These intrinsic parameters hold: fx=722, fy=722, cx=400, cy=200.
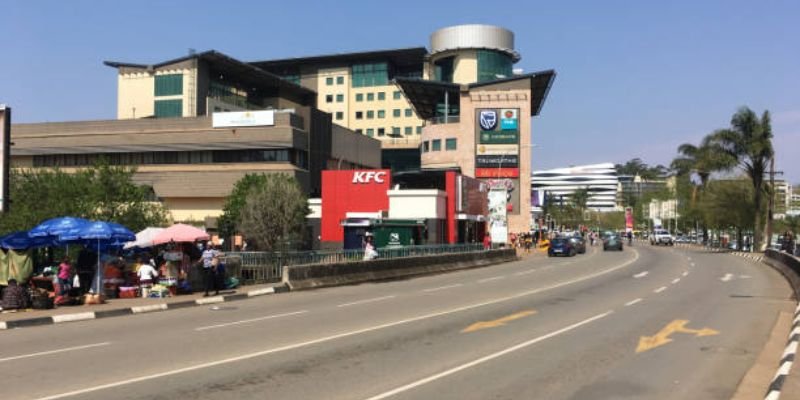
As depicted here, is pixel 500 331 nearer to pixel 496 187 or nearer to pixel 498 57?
pixel 496 187

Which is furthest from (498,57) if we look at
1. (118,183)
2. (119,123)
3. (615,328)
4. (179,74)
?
(615,328)

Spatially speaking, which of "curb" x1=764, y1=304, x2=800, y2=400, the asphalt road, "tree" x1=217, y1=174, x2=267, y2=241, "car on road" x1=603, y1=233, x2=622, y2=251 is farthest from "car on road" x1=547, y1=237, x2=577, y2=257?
"curb" x1=764, y1=304, x2=800, y2=400

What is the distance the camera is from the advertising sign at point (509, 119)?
94.8 m

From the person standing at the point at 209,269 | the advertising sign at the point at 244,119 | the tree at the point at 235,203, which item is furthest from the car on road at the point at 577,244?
the person standing at the point at 209,269

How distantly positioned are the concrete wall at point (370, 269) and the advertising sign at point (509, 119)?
55.1 m

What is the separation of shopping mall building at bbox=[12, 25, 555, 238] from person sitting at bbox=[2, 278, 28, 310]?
1714 inches

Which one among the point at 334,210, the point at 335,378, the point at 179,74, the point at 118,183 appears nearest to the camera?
the point at 335,378

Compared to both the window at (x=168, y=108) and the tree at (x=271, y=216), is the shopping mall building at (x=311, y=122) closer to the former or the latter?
the window at (x=168, y=108)

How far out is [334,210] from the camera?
2229 inches

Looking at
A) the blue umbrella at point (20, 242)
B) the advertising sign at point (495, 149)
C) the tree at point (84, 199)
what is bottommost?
the blue umbrella at point (20, 242)

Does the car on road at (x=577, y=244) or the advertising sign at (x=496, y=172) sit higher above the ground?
the advertising sign at (x=496, y=172)

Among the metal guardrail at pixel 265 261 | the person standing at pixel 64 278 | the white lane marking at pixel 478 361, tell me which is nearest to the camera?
the white lane marking at pixel 478 361

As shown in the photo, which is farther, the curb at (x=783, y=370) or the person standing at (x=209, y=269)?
the person standing at (x=209, y=269)

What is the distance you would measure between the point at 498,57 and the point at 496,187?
221ft
